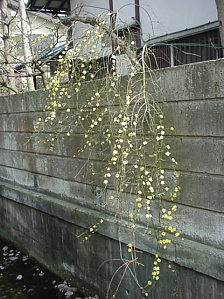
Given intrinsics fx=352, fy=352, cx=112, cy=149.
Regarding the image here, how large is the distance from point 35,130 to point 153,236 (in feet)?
8.31

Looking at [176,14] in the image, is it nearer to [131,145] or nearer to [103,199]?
[103,199]

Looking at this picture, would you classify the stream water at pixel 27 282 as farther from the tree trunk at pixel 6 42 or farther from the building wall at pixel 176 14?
the building wall at pixel 176 14

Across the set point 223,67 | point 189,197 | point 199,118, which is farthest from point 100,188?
point 223,67

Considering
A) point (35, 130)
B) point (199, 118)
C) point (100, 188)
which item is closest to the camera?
point (199, 118)

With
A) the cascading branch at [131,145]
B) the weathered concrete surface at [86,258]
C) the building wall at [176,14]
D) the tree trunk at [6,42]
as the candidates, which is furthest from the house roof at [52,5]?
the cascading branch at [131,145]

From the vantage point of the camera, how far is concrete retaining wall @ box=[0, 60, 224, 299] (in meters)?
2.88

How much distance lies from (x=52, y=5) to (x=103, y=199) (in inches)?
379

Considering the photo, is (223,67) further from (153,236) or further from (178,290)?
(178,290)

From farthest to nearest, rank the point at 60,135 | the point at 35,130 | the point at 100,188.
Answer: the point at 35,130, the point at 60,135, the point at 100,188

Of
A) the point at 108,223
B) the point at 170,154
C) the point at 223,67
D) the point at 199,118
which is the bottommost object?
the point at 108,223

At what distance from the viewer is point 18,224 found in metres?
6.05

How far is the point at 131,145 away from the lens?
2.95 m

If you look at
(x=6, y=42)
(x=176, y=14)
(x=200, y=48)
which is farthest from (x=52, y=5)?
(x=200, y=48)

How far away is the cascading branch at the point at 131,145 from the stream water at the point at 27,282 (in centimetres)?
108
